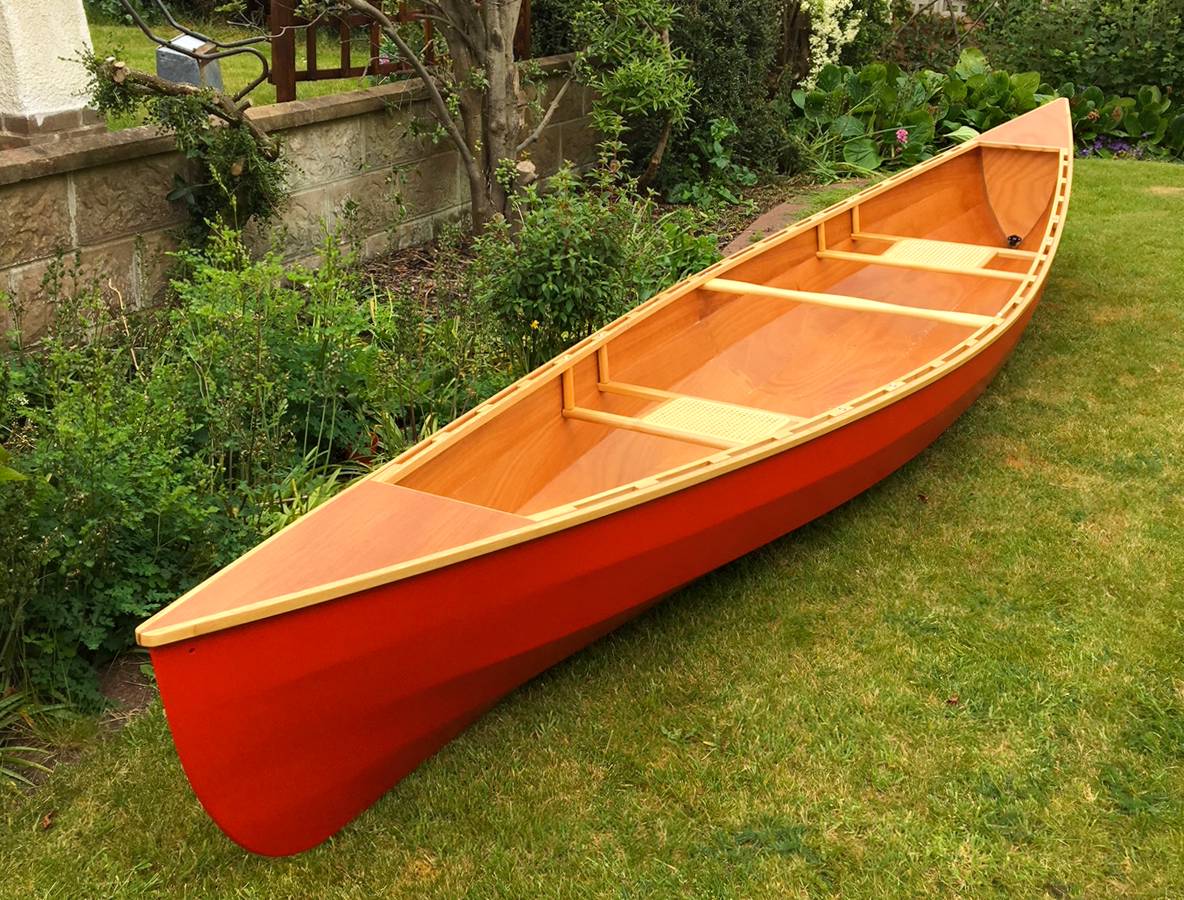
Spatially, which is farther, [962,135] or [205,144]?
[962,135]

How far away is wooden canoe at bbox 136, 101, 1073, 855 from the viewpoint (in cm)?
280

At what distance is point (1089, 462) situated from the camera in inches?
197

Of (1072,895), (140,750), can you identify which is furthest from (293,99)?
(1072,895)

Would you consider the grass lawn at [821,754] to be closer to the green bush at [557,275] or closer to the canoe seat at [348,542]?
the canoe seat at [348,542]

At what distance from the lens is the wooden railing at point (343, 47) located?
6.56 meters

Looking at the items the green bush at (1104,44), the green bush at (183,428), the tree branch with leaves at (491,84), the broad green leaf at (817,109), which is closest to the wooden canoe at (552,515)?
the green bush at (183,428)

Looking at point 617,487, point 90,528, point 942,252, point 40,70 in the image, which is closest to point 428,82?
point 40,70

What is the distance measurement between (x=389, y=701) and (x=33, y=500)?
1.23 meters

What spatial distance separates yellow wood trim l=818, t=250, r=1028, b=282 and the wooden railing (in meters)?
2.60

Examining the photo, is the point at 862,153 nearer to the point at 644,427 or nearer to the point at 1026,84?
the point at 1026,84

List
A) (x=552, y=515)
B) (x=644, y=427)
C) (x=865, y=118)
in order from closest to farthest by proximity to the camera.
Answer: (x=552, y=515) → (x=644, y=427) → (x=865, y=118)

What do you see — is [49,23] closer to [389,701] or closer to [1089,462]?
[389,701]

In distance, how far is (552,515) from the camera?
321 cm

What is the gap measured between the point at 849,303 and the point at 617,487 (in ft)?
6.04
